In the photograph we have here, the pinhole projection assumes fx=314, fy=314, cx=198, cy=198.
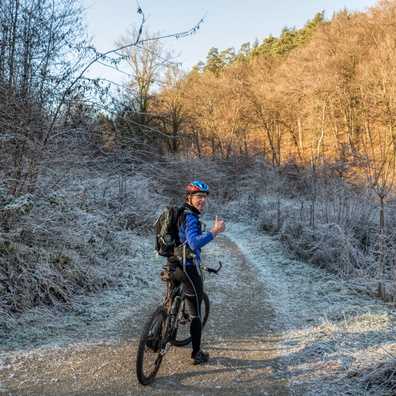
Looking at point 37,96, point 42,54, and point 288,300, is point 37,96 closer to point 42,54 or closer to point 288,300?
point 42,54

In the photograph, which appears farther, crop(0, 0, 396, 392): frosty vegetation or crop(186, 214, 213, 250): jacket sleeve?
crop(0, 0, 396, 392): frosty vegetation

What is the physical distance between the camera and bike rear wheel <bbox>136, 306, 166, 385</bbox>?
3229 millimetres

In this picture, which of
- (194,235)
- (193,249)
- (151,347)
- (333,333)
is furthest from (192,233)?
(333,333)

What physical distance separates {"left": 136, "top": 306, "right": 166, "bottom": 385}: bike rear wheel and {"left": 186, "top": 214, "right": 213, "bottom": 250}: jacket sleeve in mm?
862

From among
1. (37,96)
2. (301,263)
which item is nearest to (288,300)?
(301,263)

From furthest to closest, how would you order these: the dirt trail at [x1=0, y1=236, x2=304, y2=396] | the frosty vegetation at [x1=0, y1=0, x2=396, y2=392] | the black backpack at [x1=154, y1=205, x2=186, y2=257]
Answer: the frosty vegetation at [x1=0, y1=0, x2=396, y2=392], the black backpack at [x1=154, y1=205, x2=186, y2=257], the dirt trail at [x1=0, y1=236, x2=304, y2=396]

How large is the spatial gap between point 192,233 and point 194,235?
0.11 ft

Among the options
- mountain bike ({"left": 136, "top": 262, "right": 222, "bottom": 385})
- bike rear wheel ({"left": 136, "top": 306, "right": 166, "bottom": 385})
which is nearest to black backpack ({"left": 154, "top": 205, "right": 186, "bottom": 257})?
mountain bike ({"left": 136, "top": 262, "right": 222, "bottom": 385})

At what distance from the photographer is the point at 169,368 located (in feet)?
12.4

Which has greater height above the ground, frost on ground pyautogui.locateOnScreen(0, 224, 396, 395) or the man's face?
the man's face

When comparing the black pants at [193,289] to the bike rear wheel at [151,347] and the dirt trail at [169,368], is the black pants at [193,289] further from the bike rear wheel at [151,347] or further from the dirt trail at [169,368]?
the dirt trail at [169,368]

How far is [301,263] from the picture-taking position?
9094 mm

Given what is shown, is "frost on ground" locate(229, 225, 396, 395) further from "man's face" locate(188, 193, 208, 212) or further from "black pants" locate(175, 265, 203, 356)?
"man's face" locate(188, 193, 208, 212)

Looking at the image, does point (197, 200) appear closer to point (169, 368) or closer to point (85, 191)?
point (169, 368)
